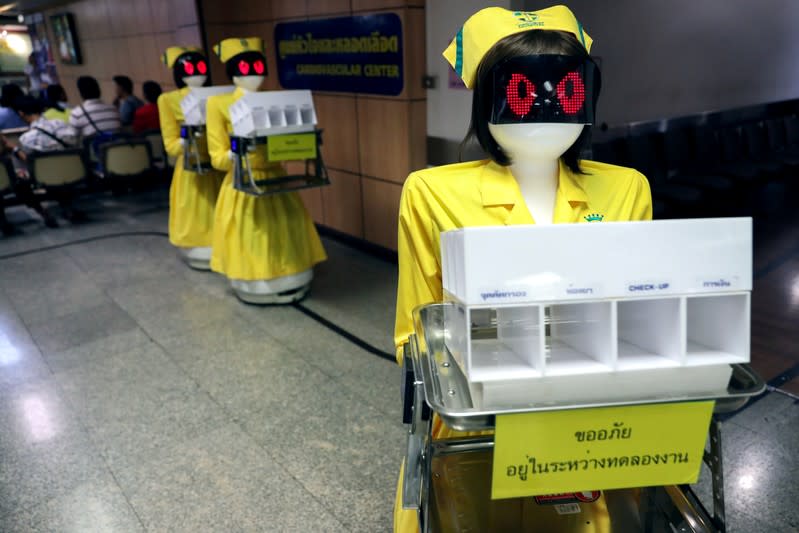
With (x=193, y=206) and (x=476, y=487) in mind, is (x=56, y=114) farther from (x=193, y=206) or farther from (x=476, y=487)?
(x=476, y=487)

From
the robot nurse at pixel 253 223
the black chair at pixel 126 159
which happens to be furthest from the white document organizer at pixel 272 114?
the black chair at pixel 126 159

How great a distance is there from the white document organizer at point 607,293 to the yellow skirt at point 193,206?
4117 mm

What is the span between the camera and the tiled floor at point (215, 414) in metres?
2.21

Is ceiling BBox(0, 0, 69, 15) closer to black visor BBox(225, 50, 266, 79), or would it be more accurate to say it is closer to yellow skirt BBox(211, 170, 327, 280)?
black visor BBox(225, 50, 266, 79)

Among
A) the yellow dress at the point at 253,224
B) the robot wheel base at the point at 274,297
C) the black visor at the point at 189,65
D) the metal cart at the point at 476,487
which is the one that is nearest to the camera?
the metal cart at the point at 476,487

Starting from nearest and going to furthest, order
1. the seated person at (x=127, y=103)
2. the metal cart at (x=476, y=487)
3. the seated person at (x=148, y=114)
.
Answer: the metal cart at (x=476, y=487), the seated person at (x=148, y=114), the seated person at (x=127, y=103)

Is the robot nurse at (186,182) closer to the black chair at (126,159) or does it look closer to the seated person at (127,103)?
the black chair at (126,159)

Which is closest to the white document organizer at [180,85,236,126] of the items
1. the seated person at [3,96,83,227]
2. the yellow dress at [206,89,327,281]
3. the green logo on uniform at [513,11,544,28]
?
the yellow dress at [206,89,327,281]

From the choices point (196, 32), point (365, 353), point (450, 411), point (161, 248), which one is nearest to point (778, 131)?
point (365, 353)

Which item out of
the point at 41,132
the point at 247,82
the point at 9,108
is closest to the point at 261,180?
the point at 247,82

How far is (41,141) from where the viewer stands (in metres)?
6.27

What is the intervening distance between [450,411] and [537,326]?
0.54 feet

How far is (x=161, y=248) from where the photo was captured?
541 cm

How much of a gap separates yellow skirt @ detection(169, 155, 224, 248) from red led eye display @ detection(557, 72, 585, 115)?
389cm
